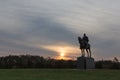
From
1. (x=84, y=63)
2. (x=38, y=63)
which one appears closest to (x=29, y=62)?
(x=38, y=63)

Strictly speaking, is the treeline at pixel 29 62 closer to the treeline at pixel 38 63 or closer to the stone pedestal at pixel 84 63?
the treeline at pixel 38 63

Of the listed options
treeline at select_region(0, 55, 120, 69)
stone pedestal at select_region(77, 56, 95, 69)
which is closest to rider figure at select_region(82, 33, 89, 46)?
stone pedestal at select_region(77, 56, 95, 69)

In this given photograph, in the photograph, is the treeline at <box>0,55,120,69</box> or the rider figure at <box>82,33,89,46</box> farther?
the treeline at <box>0,55,120,69</box>

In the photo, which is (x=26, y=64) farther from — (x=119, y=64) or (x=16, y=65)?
(x=119, y=64)

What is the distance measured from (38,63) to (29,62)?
1.25 m

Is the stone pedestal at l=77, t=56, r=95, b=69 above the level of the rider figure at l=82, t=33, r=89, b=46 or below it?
below

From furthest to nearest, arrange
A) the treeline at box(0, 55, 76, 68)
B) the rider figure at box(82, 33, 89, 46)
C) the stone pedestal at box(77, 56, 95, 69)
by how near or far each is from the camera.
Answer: the treeline at box(0, 55, 76, 68)
the rider figure at box(82, 33, 89, 46)
the stone pedestal at box(77, 56, 95, 69)

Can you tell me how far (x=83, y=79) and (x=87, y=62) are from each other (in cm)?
1947

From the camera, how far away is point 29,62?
59.9 metres

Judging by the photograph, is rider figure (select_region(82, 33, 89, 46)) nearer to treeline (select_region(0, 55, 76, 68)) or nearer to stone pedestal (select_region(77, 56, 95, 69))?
stone pedestal (select_region(77, 56, 95, 69))

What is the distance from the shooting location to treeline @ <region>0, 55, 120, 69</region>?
5978cm

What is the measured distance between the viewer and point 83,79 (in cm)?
3484

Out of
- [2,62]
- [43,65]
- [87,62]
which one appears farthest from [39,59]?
[87,62]

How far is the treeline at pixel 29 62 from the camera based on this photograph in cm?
5975
